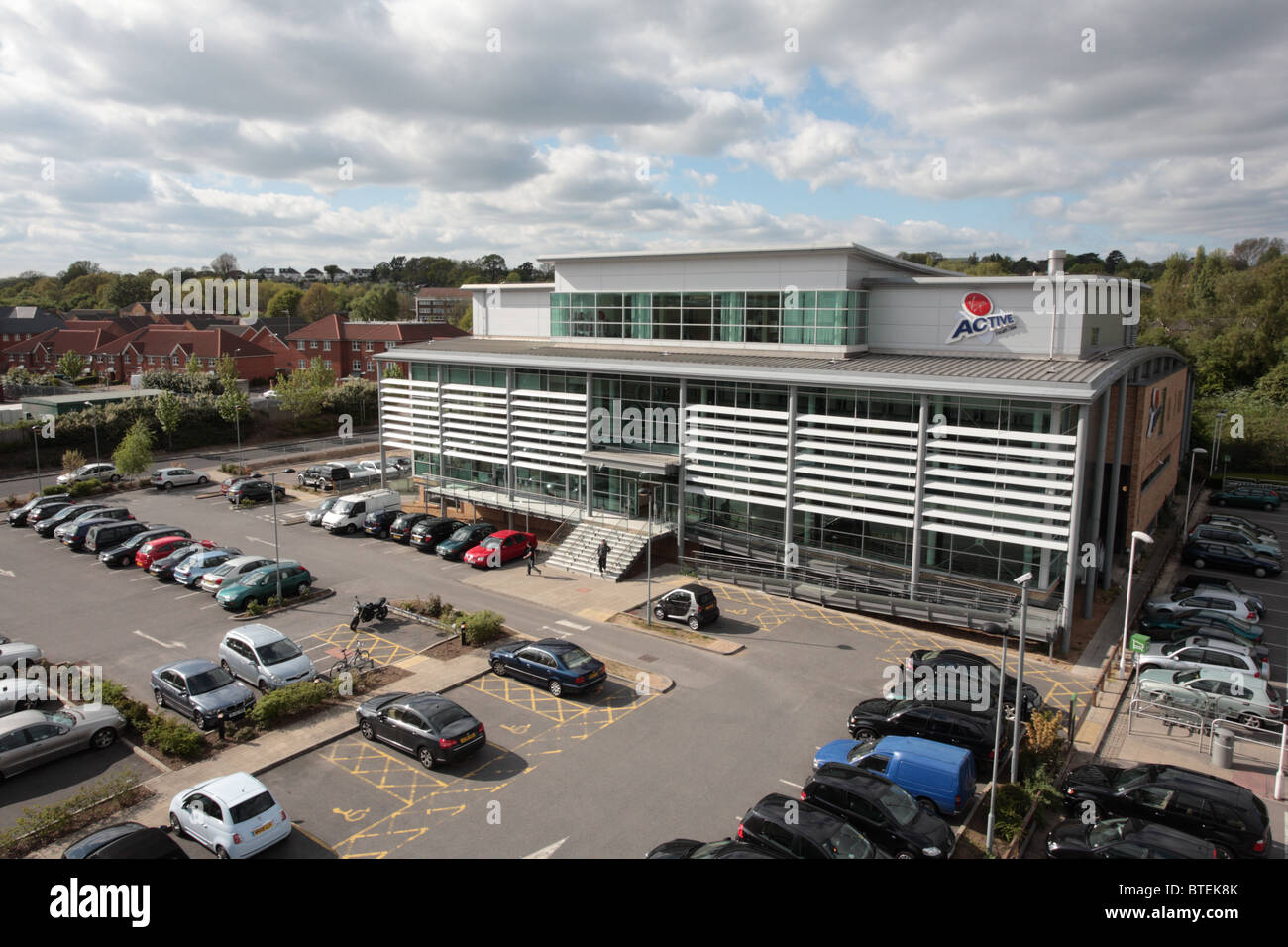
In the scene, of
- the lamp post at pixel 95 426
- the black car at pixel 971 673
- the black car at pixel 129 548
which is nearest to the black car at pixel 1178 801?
the black car at pixel 971 673

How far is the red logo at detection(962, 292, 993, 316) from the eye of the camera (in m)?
29.3

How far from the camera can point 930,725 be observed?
58.2 feet

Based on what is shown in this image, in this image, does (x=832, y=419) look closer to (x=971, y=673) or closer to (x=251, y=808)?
(x=971, y=673)

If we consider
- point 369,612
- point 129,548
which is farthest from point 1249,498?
point 129,548

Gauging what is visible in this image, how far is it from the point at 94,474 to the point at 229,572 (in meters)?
24.7

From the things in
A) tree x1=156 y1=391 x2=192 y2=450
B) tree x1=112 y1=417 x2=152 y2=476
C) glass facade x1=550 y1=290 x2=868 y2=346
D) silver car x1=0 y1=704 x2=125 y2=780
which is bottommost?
silver car x1=0 y1=704 x2=125 y2=780

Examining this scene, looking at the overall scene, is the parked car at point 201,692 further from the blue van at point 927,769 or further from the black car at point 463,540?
the blue van at point 927,769

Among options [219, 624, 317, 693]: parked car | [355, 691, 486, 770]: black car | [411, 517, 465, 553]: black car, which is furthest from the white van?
[355, 691, 486, 770]: black car

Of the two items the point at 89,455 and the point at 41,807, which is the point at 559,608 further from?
the point at 89,455

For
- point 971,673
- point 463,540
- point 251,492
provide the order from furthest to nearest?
point 251,492 → point 463,540 → point 971,673

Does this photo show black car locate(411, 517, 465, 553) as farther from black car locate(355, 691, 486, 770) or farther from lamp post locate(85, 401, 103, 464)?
lamp post locate(85, 401, 103, 464)

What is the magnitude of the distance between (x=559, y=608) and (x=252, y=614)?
994cm

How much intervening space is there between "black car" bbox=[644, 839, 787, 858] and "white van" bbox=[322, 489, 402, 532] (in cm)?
2732

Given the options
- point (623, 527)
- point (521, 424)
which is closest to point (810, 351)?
point (623, 527)
